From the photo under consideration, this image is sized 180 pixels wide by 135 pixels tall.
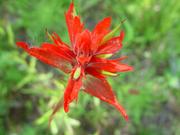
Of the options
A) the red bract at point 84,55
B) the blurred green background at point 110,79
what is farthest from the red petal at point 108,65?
the blurred green background at point 110,79

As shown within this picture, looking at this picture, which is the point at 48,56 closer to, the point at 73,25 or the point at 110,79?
the point at 73,25

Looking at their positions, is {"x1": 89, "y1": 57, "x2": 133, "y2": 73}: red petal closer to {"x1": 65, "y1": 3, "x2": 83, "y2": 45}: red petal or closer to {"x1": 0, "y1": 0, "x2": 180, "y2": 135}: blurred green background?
{"x1": 65, "y1": 3, "x2": 83, "y2": 45}: red petal

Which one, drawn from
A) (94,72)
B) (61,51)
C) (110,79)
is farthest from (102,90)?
(110,79)

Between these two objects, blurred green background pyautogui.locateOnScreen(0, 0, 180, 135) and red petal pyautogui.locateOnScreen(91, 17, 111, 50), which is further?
blurred green background pyautogui.locateOnScreen(0, 0, 180, 135)

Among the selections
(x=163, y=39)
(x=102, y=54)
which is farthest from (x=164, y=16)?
(x=102, y=54)

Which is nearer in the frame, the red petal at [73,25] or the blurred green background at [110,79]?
the red petal at [73,25]

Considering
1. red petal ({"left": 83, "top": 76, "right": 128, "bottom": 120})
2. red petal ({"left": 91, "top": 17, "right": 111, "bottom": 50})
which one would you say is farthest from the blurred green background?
red petal ({"left": 91, "top": 17, "right": 111, "bottom": 50})

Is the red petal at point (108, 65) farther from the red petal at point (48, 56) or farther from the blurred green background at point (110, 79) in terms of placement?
the blurred green background at point (110, 79)
